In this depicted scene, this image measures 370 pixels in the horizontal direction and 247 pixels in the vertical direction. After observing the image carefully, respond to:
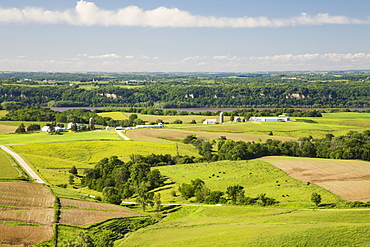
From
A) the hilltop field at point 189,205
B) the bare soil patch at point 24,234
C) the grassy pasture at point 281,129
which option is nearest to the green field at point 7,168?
the hilltop field at point 189,205

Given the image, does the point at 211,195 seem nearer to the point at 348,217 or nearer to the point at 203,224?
the point at 203,224

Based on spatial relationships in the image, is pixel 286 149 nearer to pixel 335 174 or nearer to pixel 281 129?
pixel 335 174

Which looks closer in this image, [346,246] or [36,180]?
[346,246]

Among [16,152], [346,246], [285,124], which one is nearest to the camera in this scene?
[346,246]

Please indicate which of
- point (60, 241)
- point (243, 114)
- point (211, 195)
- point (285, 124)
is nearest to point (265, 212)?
point (211, 195)

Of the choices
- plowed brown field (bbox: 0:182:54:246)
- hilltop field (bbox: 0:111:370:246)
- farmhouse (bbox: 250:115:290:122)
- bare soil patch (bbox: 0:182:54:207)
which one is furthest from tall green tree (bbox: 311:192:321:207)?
farmhouse (bbox: 250:115:290:122)

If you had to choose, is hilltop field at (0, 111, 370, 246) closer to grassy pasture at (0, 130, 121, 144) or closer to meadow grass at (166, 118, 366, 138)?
grassy pasture at (0, 130, 121, 144)

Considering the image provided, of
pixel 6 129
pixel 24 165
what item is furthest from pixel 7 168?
pixel 6 129
